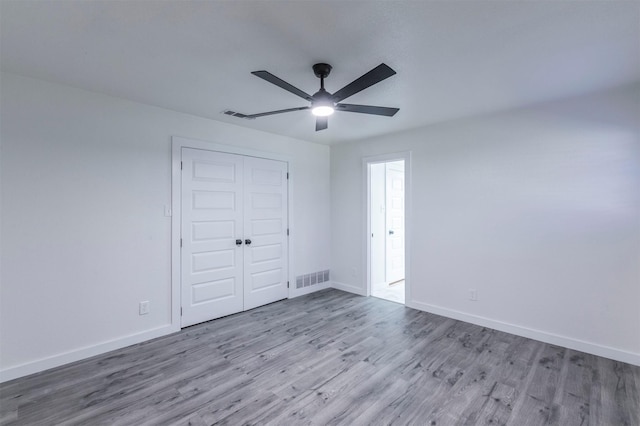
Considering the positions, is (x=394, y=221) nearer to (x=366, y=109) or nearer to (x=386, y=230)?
(x=386, y=230)

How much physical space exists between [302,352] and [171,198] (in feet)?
7.33

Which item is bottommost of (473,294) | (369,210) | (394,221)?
(473,294)

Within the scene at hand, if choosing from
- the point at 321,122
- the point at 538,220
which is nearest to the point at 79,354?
the point at 321,122

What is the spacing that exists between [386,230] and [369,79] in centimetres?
364

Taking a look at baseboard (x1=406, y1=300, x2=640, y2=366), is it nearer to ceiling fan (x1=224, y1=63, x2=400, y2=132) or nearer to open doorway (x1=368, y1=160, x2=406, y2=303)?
open doorway (x1=368, y1=160, x2=406, y2=303)

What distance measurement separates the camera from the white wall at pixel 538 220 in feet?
8.73

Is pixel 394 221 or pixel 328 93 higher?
pixel 328 93

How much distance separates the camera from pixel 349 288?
4840mm

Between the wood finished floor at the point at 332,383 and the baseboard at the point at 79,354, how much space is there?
73 millimetres

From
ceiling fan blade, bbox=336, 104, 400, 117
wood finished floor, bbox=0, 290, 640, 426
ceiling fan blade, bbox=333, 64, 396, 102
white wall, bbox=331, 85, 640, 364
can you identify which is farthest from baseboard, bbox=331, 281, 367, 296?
ceiling fan blade, bbox=333, 64, 396, 102

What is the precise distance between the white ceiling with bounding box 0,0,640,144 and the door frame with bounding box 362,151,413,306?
1.32 metres

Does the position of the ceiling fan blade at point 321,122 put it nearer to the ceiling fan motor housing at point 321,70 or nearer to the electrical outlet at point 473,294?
the ceiling fan motor housing at point 321,70

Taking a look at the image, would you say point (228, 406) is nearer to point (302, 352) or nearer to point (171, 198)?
point (302, 352)

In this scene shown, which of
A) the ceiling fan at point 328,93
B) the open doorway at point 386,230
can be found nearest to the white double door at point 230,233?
the open doorway at point 386,230
